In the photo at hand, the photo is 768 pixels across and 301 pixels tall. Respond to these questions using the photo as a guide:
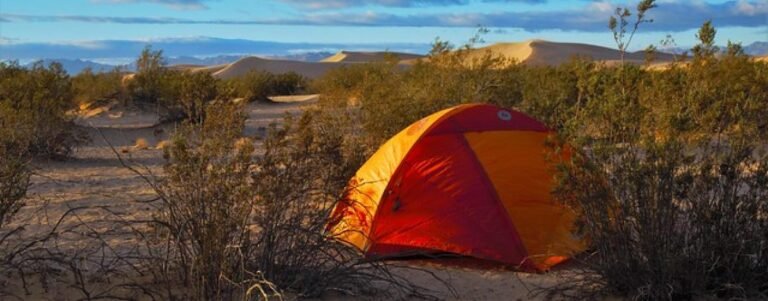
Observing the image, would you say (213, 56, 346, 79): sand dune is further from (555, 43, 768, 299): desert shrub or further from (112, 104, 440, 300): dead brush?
(555, 43, 768, 299): desert shrub

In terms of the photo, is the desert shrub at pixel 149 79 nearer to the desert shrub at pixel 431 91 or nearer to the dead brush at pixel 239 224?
the desert shrub at pixel 431 91

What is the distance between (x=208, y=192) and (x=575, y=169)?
2444 millimetres

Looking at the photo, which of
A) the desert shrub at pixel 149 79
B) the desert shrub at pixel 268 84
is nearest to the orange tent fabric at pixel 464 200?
the desert shrub at pixel 149 79

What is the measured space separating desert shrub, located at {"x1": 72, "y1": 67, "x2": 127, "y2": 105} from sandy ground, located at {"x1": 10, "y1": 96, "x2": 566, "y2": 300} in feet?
13.2

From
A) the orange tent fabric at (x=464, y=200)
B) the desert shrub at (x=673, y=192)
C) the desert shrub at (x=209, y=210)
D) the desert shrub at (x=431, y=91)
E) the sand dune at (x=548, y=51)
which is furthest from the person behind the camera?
the sand dune at (x=548, y=51)

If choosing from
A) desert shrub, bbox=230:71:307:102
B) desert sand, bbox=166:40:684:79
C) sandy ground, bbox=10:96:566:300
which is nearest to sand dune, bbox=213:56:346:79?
desert sand, bbox=166:40:684:79

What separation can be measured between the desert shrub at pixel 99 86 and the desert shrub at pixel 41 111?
24.8 ft

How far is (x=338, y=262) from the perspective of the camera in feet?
18.1

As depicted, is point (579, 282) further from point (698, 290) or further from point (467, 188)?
point (467, 188)

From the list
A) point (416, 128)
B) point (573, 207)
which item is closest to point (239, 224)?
point (573, 207)

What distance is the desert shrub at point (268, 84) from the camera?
30812 millimetres

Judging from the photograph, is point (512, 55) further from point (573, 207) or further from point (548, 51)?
point (573, 207)

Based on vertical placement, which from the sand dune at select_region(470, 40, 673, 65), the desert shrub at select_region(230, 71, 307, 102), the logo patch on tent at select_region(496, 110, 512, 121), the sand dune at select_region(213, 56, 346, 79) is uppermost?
the logo patch on tent at select_region(496, 110, 512, 121)

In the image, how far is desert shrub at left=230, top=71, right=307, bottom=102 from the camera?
30.8m
